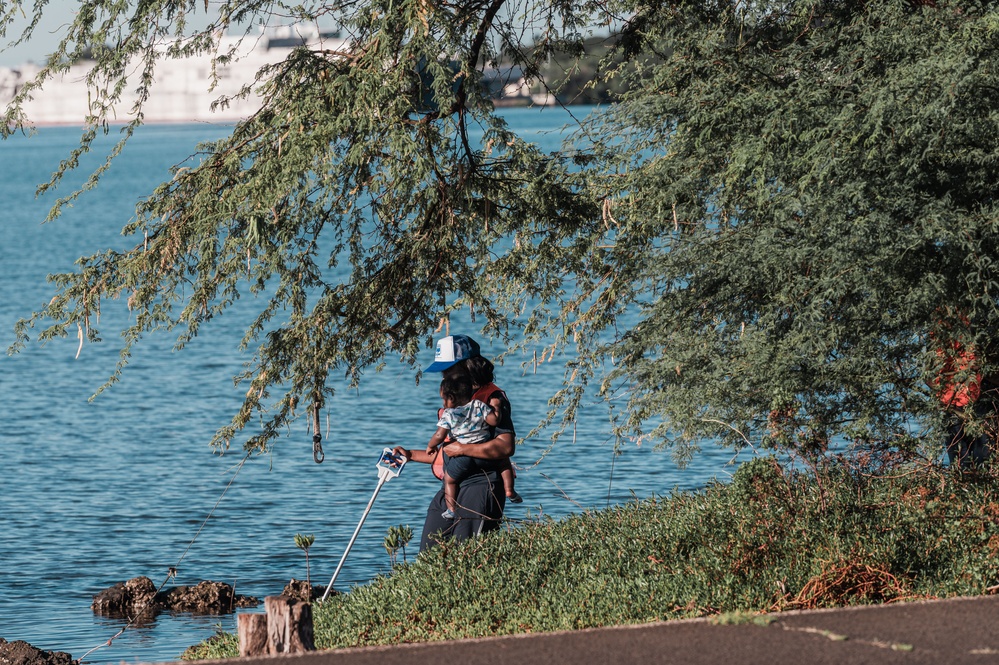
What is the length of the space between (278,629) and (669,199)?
5.61 m

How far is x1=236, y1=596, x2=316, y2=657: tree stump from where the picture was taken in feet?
20.9

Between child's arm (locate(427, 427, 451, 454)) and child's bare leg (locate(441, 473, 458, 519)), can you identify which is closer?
child's arm (locate(427, 427, 451, 454))

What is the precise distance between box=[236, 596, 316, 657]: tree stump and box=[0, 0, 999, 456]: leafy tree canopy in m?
2.77

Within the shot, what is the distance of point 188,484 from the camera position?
20766 millimetres

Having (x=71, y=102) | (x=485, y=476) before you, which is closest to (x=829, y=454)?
(x=485, y=476)

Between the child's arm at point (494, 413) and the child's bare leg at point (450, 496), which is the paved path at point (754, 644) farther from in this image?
the child's bare leg at point (450, 496)

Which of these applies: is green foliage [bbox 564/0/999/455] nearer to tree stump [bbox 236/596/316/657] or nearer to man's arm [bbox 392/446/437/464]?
man's arm [bbox 392/446/437/464]

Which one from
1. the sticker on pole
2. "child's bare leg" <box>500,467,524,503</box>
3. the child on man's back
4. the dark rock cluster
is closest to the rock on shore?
the dark rock cluster

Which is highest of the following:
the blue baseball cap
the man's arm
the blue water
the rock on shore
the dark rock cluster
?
the blue baseball cap

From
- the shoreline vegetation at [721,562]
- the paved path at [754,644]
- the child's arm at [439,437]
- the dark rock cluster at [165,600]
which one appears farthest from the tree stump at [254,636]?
the dark rock cluster at [165,600]

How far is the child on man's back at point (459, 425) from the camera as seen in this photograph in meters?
8.56

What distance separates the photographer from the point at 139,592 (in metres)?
13.9

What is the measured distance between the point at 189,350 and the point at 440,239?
25946mm

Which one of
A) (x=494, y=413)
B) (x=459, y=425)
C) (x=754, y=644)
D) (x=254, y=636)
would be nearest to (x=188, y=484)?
(x=459, y=425)
